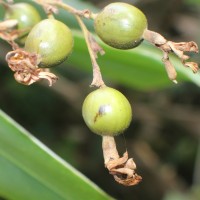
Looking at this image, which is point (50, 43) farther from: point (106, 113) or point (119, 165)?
point (119, 165)

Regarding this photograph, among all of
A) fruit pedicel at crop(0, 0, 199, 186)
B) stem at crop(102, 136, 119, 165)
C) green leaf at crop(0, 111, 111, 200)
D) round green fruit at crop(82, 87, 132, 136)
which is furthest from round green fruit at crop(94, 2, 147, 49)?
green leaf at crop(0, 111, 111, 200)

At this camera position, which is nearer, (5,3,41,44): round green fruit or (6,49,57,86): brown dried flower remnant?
(6,49,57,86): brown dried flower remnant

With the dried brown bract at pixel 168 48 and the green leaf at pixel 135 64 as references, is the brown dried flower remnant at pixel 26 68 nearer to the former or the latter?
the dried brown bract at pixel 168 48

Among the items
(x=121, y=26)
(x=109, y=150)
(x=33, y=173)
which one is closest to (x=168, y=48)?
(x=121, y=26)

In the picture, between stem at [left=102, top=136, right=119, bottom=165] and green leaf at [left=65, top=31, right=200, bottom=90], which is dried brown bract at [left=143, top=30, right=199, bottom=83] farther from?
green leaf at [left=65, top=31, right=200, bottom=90]


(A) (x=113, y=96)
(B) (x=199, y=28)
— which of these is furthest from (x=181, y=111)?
(A) (x=113, y=96)
